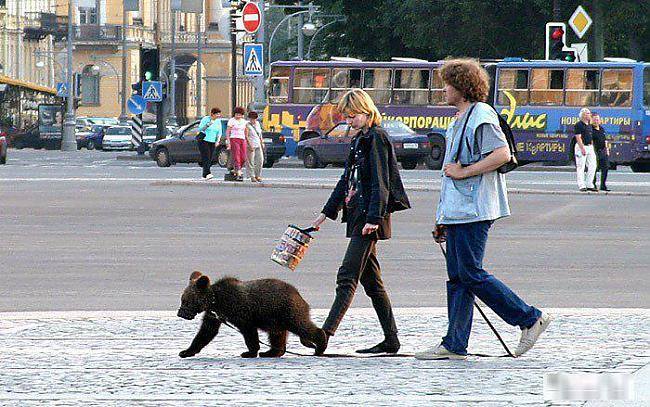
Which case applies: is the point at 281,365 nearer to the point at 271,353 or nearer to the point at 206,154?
the point at 271,353

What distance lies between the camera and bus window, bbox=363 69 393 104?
51.5m

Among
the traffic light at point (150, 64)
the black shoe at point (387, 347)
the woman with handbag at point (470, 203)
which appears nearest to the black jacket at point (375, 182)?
the woman with handbag at point (470, 203)

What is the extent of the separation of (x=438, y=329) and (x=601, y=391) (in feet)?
10.7

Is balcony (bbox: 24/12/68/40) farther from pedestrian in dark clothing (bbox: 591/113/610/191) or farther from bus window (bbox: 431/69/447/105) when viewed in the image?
pedestrian in dark clothing (bbox: 591/113/610/191)

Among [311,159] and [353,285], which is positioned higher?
[353,285]

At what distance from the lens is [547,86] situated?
156 ft

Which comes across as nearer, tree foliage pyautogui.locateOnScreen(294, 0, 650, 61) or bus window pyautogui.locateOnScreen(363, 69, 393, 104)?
bus window pyautogui.locateOnScreen(363, 69, 393, 104)

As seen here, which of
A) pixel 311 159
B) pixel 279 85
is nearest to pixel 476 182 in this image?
pixel 311 159

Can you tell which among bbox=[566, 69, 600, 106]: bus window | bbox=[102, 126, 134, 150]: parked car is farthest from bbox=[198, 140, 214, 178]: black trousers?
bbox=[102, 126, 134, 150]: parked car

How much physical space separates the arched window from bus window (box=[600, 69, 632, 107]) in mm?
76009

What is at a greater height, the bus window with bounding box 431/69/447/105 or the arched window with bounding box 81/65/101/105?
the bus window with bounding box 431/69/447/105

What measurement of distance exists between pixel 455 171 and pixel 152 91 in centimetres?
4475

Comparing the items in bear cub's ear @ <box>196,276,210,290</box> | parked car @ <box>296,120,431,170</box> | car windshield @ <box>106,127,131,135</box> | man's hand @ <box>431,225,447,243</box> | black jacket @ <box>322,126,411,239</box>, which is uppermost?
black jacket @ <box>322,126,411,239</box>

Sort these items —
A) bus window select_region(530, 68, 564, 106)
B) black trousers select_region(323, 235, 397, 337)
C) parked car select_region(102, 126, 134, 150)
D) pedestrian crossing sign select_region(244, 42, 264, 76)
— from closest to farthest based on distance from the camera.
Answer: black trousers select_region(323, 235, 397, 337) → pedestrian crossing sign select_region(244, 42, 264, 76) → bus window select_region(530, 68, 564, 106) → parked car select_region(102, 126, 134, 150)
